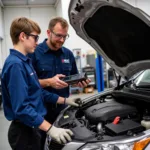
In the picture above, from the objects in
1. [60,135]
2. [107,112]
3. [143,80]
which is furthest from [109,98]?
[60,135]

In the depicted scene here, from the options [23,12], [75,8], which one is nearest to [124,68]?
[75,8]

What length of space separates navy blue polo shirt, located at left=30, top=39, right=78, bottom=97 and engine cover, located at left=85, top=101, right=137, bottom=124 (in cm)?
58

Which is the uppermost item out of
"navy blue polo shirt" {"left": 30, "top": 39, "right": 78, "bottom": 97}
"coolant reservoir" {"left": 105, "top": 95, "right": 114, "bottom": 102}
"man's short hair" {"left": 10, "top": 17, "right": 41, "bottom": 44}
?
"man's short hair" {"left": 10, "top": 17, "right": 41, "bottom": 44}

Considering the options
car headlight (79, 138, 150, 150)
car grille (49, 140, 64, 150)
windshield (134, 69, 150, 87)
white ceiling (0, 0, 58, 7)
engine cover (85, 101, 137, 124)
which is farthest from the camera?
white ceiling (0, 0, 58, 7)

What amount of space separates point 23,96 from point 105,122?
2.08 feet

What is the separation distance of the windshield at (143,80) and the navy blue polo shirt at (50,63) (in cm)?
71

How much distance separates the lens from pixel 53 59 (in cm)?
204

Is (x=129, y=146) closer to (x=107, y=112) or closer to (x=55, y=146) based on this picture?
(x=107, y=112)

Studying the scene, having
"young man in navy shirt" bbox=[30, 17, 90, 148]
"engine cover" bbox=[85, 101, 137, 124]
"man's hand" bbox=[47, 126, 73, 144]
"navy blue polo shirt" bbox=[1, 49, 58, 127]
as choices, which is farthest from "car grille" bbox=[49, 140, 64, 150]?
"young man in navy shirt" bbox=[30, 17, 90, 148]

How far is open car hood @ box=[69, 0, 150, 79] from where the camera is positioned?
1.36 meters

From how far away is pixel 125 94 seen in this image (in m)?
1.79

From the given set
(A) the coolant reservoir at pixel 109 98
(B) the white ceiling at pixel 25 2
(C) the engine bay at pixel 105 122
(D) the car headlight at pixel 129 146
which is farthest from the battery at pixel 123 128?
(B) the white ceiling at pixel 25 2

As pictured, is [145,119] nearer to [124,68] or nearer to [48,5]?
[124,68]

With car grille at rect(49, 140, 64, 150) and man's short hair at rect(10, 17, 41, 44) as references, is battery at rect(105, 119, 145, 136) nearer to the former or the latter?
car grille at rect(49, 140, 64, 150)
